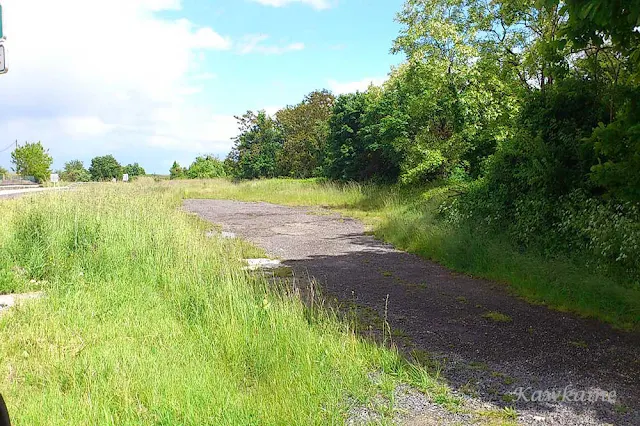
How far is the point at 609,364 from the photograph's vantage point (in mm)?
4445

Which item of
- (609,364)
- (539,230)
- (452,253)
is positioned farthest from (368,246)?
(609,364)

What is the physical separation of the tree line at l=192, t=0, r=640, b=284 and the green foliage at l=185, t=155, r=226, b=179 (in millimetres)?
37281

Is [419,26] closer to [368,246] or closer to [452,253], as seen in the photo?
[368,246]

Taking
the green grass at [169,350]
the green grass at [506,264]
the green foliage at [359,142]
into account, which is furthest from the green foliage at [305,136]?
the green grass at [169,350]

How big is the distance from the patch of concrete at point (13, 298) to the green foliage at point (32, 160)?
170ft

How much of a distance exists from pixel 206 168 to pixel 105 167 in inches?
1159

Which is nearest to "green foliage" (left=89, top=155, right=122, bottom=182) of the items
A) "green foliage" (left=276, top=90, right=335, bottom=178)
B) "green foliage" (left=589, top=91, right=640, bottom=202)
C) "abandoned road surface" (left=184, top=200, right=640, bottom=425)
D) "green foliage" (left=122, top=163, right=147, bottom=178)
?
"green foliage" (left=122, top=163, right=147, bottom=178)

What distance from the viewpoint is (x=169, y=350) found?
4277mm

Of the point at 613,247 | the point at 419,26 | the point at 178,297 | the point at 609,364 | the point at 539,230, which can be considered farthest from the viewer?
the point at 419,26

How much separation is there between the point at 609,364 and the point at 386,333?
6.72ft

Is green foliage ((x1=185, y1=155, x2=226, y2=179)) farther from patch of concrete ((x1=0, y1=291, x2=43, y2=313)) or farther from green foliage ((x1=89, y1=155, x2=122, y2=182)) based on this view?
patch of concrete ((x1=0, y1=291, x2=43, y2=313))

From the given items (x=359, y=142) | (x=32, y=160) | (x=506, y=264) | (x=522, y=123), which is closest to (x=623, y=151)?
(x=506, y=264)

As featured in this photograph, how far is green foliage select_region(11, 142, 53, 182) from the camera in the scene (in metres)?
52.5

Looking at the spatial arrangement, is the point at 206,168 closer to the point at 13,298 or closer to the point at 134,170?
the point at 134,170
